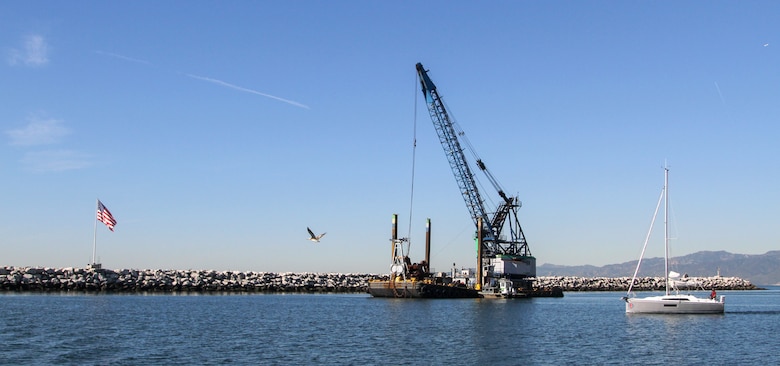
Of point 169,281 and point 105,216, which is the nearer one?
point 105,216

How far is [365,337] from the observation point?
204ft

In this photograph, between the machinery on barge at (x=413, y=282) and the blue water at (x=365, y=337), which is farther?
the machinery on barge at (x=413, y=282)

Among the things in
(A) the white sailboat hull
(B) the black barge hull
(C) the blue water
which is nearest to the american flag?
(C) the blue water

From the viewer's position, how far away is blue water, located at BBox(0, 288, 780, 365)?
4972 cm

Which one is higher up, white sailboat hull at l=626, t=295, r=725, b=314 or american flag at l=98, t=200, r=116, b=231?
american flag at l=98, t=200, r=116, b=231

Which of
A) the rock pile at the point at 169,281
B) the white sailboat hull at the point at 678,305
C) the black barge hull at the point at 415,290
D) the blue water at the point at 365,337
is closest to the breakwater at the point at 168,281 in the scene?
the rock pile at the point at 169,281

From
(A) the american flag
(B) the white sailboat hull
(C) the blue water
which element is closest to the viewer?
(C) the blue water

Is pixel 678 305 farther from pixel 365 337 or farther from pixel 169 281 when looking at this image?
pixel 169 281

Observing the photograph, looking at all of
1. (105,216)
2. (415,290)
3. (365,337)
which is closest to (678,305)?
(365,337)

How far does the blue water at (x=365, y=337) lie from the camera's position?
1957 inches

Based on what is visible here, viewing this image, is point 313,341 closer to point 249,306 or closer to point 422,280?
point 249,306

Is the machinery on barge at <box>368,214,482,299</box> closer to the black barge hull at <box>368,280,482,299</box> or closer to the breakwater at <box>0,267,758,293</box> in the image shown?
the black barge hull at <box>368,280,482,299</box>

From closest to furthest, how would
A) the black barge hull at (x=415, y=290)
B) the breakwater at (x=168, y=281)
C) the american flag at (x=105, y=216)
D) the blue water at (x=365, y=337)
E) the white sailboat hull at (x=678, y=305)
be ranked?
the blue water at (x=365, y=337), the white sailboat hull at (x=678, y=305), the american flag at (x=105, y=216), the black barge hull at (x=415, y=290), the breakwater at (x=168, y=281)

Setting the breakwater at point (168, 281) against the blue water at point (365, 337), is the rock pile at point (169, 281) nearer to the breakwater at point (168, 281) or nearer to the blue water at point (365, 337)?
the breakwater at point (168, 281)
